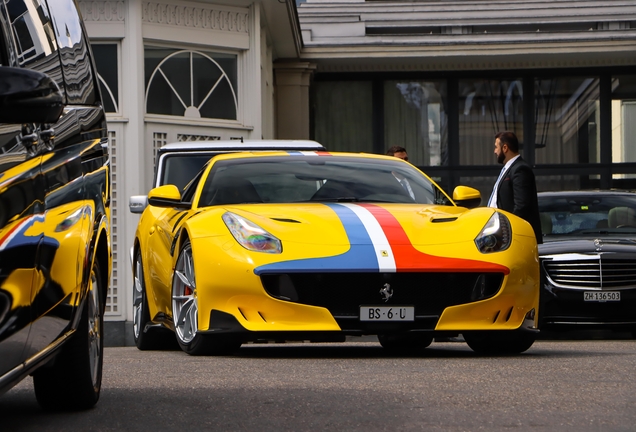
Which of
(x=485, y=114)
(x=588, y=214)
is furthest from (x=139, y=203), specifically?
(x=485, y=114)

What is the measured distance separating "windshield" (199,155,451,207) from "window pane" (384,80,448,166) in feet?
46.2

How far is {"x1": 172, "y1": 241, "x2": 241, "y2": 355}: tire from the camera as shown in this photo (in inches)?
285

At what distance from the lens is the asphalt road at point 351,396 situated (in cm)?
433

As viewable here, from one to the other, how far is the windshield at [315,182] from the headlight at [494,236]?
100 cm

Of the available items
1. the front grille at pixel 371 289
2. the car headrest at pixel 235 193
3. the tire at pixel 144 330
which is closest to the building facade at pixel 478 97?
the tire at pixel 144 330

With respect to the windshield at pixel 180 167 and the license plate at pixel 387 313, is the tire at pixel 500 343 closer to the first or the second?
the license plate at pixel 387 313

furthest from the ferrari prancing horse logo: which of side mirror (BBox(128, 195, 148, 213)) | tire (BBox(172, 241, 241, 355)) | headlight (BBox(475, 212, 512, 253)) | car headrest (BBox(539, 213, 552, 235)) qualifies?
car headrest (BBox(539, 213, 552, 235))

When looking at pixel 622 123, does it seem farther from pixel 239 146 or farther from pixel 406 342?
pixel 406 342

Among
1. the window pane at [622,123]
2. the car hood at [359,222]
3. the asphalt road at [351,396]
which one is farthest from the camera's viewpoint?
the window pane at [622,123]

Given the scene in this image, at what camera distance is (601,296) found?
36.4 feet

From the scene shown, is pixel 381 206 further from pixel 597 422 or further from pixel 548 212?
pixel 548 212

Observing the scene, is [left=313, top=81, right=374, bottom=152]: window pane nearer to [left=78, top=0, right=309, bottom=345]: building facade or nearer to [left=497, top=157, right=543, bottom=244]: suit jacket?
[left=78, top=0, right=309, bottom=345]: building facade

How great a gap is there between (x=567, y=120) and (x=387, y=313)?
16.3m

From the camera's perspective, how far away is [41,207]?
3.69 meters
